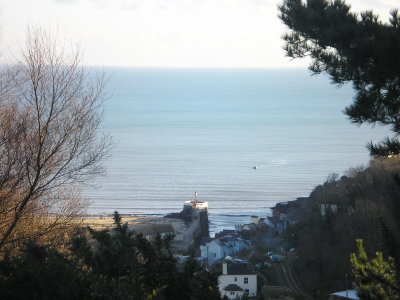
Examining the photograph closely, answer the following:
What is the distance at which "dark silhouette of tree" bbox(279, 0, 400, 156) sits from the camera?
5641 millimetres

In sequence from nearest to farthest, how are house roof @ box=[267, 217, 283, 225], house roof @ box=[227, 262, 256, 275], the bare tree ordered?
the bare tree → house roof @ box=[227, 262, 256, 275] → house roof @ box=[267, 217, 283, 225]

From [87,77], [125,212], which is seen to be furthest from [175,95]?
[87,77]

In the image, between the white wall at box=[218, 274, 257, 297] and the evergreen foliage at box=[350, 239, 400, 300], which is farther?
the white wall at box=[218, 274, 257, 297]

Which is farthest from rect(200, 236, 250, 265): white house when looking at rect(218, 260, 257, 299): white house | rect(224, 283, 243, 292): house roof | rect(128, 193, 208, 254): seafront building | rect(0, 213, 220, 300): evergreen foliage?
rect(0, 213, 220, 300): evergreen foliage

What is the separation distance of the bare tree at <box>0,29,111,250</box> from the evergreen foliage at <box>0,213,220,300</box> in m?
1.26

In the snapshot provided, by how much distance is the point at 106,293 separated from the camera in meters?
3.17

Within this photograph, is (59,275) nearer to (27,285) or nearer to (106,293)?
(27,285)

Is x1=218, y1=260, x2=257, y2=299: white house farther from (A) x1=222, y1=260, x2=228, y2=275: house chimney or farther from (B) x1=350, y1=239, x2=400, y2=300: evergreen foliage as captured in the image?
(B) x1=350, y1=239, x2=400, y2=300: evergreen foliage

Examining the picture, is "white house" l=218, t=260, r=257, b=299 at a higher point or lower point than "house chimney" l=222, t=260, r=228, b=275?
lower

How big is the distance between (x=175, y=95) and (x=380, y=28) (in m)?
90.3

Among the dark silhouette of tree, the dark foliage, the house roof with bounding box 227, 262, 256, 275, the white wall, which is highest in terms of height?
the dark silhouette of tree

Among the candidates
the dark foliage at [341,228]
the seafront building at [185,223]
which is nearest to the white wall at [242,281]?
the dark foliage at [341,228]

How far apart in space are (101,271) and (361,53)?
3.22 m

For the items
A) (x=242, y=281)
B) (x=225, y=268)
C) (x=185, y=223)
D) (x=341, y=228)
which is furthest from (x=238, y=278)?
(x=185, y=223)
